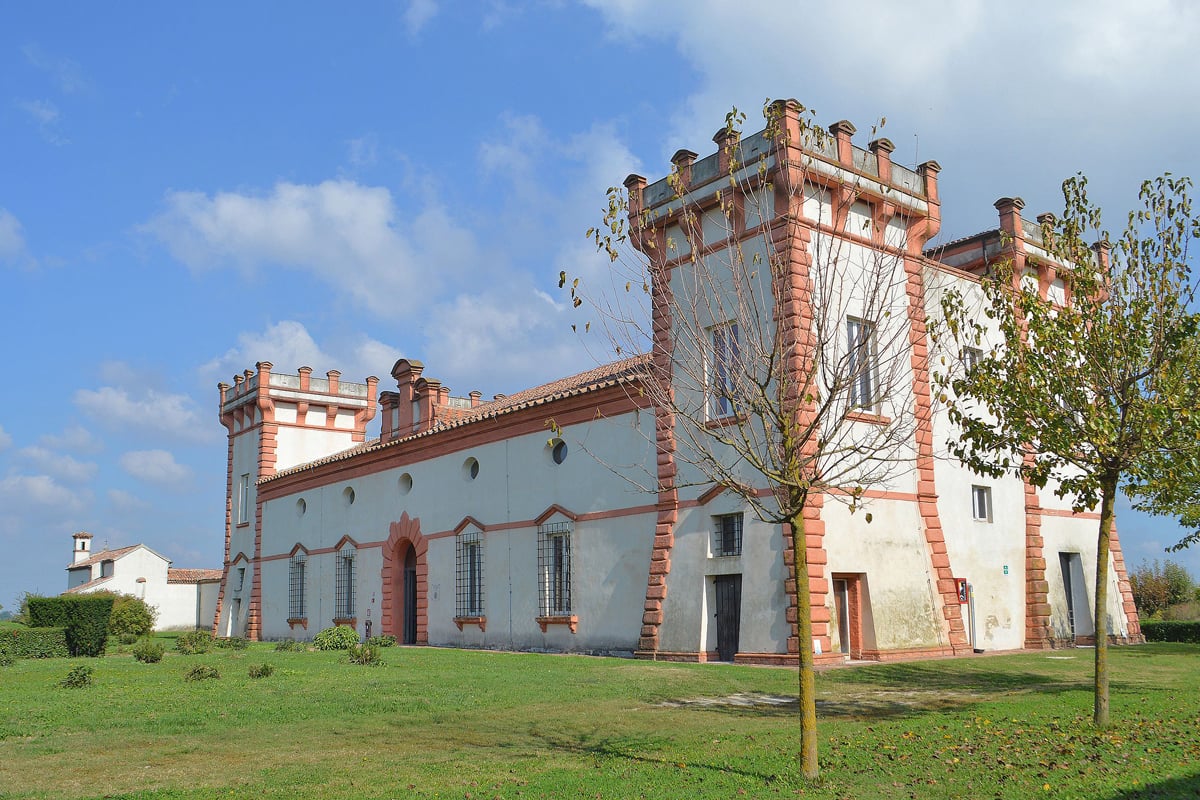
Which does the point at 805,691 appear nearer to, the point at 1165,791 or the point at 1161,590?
the point at 1165,791

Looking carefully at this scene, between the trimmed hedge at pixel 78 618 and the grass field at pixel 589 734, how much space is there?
5.28m

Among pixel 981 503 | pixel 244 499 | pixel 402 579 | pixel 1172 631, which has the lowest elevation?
pixel 1172 631

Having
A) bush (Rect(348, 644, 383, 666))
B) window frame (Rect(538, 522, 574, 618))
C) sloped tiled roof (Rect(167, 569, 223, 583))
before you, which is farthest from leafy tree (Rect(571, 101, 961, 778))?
sloped tiled roof (Rect(167, 569, 223, 583))

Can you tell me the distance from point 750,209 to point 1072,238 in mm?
7464

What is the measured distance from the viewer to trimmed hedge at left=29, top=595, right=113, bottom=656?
23.0 metres

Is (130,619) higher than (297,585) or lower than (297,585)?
lower

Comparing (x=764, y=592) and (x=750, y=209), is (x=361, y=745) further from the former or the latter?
(x=750, y=209)

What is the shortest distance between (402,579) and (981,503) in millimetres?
17471

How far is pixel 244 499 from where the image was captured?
139 feet

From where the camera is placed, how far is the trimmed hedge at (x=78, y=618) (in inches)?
907

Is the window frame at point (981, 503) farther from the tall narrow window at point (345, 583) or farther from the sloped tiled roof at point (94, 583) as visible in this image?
the sloped tiled roof at point (94, 583)

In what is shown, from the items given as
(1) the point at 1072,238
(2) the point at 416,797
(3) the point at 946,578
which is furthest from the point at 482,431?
(2) the point at 416,797

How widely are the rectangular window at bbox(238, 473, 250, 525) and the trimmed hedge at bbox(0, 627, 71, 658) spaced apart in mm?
19039

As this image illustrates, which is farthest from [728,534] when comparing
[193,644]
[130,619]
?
[130,619]
